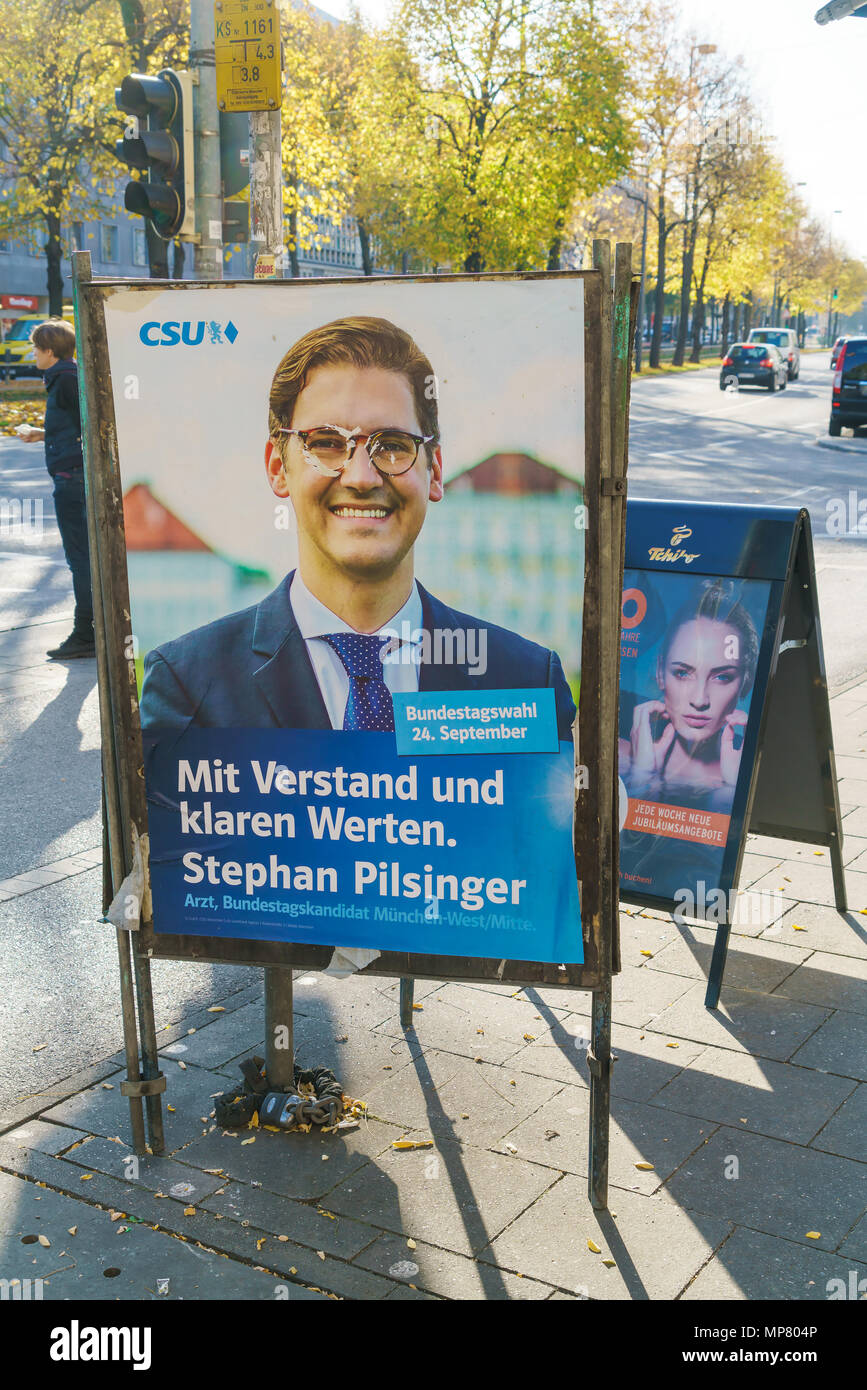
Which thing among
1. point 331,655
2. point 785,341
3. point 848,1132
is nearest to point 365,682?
point 331,655

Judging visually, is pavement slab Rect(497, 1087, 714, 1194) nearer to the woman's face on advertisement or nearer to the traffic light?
the woman's face on advertisement

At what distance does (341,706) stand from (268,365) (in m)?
0.82

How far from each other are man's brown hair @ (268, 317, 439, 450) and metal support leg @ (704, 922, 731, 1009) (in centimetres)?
202

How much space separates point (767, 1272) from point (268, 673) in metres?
1.77

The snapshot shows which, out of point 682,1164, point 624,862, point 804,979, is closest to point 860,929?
point 804,979

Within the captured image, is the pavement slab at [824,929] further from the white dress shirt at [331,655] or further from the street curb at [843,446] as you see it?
the street curb at [843,446]

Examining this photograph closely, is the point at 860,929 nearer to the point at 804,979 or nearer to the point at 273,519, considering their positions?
the point at 804,979

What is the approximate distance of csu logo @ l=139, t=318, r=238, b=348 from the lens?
314cm

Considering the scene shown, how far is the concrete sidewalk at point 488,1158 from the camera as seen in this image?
2.97 metres

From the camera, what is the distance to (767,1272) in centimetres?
296

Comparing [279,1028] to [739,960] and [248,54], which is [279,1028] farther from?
[248,54]

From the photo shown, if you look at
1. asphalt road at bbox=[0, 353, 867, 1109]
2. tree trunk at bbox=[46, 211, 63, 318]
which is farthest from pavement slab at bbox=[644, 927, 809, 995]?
tree trunk at bbox=[46, 211, 63, 318]

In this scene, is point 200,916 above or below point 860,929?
above

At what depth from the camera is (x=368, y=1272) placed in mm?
2953
